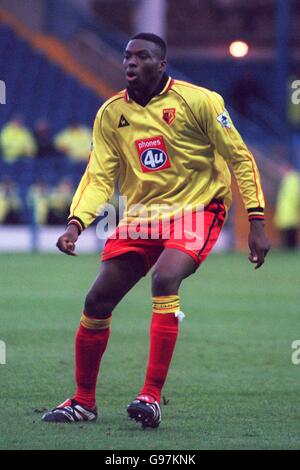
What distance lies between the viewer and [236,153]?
24.1 feet

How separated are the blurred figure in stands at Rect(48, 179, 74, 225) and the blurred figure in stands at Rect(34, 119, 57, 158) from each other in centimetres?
142

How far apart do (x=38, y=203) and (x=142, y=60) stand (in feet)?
60.6

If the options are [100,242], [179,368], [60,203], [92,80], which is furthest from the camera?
[92,80]

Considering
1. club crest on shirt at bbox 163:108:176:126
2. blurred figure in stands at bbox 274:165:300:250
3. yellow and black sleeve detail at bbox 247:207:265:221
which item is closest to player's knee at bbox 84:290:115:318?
yellow and black sleeve detail at bbox 247:207:265:221

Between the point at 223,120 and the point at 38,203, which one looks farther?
the point at 38,203

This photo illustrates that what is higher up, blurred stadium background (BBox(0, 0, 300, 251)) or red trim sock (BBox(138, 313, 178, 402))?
blurred stadium background (BBox(0, 0, 300, 251))

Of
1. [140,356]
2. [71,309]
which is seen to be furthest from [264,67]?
[140,356]

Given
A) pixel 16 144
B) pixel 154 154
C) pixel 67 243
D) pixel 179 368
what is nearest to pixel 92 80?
pixel 16 144

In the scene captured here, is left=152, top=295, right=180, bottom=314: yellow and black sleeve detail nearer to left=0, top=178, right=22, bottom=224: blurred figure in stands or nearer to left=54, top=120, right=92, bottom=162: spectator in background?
left=0, top=178, right=22, bottom=224: blurred figure in stands

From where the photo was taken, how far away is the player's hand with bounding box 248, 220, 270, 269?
7172 mm

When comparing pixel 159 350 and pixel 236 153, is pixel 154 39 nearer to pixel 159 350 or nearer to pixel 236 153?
pixel 236 153
